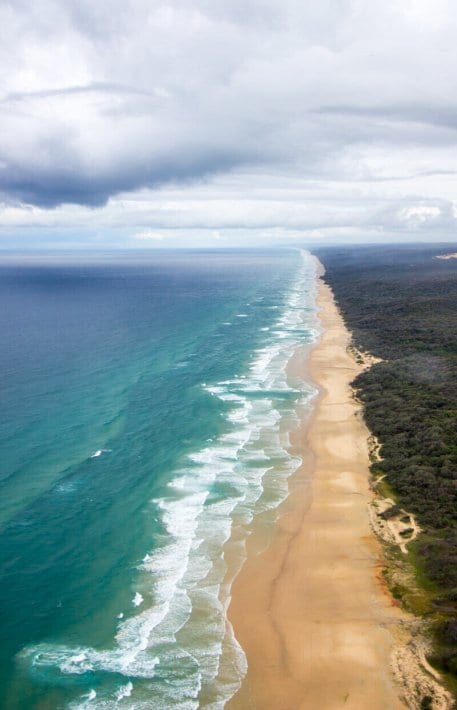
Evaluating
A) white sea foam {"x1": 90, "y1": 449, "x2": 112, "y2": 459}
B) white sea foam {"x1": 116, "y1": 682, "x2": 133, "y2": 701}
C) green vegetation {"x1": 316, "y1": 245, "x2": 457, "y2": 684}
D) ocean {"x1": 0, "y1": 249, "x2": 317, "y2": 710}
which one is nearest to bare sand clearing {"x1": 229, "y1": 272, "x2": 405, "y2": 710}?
ocean {"x1": 0, "y1": 249, "x2": 317, "y2": 710}

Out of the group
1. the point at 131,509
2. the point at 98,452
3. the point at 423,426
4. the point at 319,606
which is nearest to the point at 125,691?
the point at 319,606

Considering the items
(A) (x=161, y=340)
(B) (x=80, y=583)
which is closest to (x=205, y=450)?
(B) (x=80, y=583)

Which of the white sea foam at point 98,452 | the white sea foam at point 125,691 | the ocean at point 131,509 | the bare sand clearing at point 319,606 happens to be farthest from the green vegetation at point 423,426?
the white sea foam at point 98,452

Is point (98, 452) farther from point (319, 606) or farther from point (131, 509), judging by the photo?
point (319, 606)

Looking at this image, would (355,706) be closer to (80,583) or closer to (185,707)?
(185,707)

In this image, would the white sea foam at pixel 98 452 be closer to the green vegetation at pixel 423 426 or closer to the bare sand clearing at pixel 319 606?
the bare sand clearing at pixel 319 606

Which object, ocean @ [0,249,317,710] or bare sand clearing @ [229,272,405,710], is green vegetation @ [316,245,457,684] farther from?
ocean @ [0,249,317,710]
